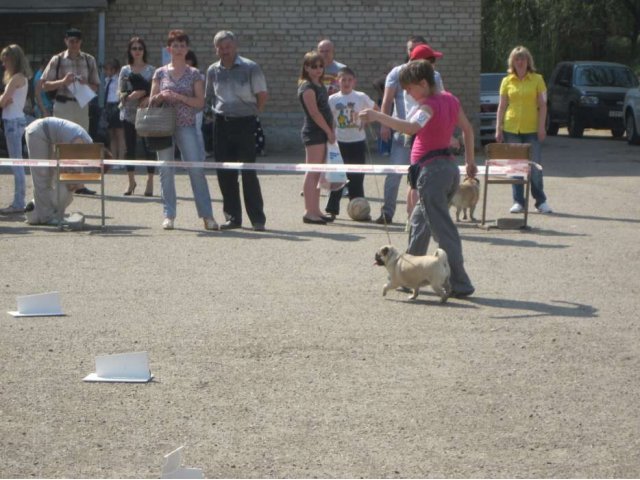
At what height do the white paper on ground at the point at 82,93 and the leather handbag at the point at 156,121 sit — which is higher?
the white paper on ground at the point at 82,93

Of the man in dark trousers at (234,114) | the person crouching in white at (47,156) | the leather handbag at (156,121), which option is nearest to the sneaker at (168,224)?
the man in dark trousers at (234,114)

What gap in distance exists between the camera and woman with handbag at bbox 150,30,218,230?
42.8ft

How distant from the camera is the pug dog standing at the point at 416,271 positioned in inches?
366

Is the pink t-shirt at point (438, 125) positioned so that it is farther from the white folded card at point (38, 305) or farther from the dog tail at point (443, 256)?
the white folded card at point (38, 305)

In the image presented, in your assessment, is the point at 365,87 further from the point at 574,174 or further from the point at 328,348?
the point at 328,348

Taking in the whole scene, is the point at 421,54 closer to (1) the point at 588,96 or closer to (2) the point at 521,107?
(2) the point at 521,107

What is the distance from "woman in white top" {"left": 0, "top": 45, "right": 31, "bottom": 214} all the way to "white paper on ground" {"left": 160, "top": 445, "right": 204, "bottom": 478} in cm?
964

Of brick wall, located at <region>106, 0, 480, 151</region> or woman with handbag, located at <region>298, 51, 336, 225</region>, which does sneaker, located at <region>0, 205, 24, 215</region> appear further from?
brick wall, located at <region>106, 0, 480, 151</region>

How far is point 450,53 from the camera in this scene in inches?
1030

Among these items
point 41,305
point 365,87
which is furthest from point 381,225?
point 365,87

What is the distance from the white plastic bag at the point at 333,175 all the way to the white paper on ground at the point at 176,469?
27.8 feet

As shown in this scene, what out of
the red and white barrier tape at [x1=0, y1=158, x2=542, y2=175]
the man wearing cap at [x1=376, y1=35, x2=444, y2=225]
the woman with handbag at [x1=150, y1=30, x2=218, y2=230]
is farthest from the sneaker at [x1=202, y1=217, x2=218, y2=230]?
the man wearing cap at [x1=376, y1=35, x2=444, y2=225]

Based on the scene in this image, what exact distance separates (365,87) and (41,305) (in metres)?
17.9

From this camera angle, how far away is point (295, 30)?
2595 cm
